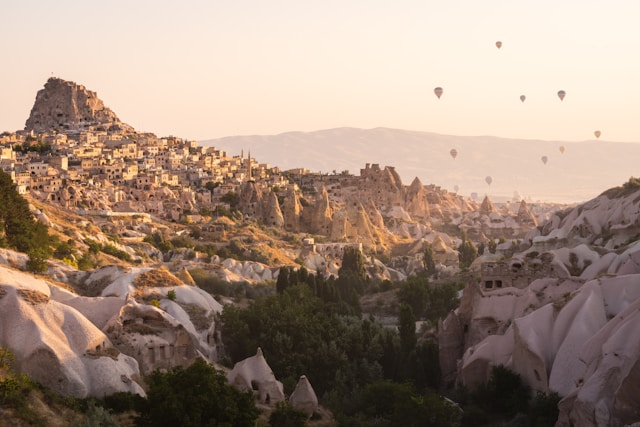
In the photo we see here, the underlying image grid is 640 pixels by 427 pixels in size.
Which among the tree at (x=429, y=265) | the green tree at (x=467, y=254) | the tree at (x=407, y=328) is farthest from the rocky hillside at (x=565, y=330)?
the green tree at (x=467, y=254)

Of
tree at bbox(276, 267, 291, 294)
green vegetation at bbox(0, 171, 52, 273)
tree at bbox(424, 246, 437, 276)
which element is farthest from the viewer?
tree at bbox(424, 246, 437, 276)

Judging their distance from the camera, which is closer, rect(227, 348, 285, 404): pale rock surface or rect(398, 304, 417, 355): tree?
rect(227, 348, 285, 404): pale rock surface

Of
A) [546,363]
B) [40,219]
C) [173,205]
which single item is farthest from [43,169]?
[546,363]

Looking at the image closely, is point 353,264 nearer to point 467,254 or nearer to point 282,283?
point 467,254

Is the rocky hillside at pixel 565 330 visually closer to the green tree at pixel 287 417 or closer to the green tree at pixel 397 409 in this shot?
the green tree at pixel 397 409

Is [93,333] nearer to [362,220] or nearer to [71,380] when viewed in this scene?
[71,380]

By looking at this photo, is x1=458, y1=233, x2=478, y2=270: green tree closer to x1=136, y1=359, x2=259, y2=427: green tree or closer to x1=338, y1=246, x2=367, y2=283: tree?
x1=338, y1=246, x2=367, y2=283: tree

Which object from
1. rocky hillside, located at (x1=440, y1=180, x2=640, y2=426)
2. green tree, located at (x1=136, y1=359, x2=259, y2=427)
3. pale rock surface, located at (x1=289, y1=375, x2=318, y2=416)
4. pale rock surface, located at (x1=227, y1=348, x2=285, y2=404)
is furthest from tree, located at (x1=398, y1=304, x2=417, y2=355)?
green tree, located at (x1=136, y1=359, x2=259, y2=427)
